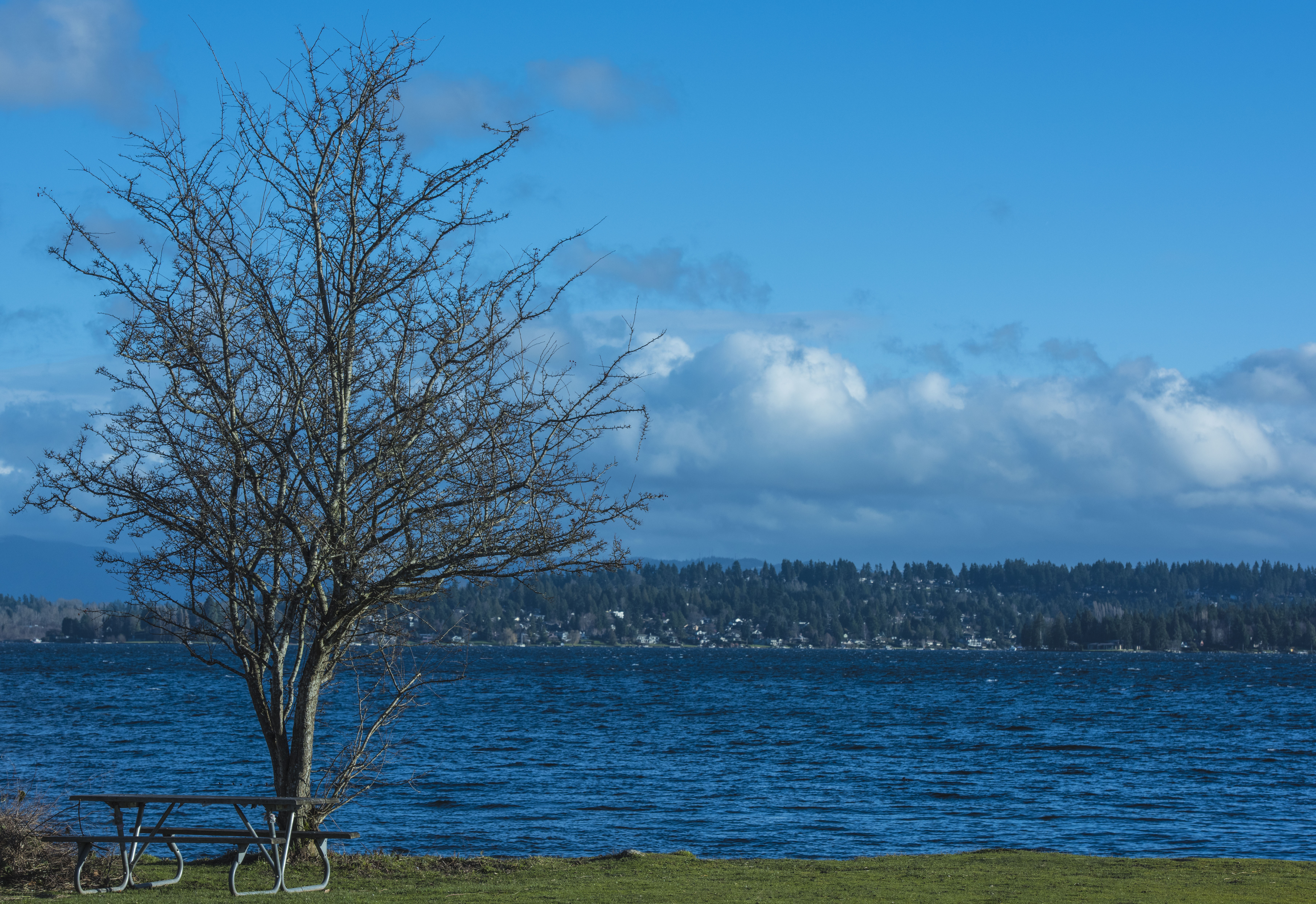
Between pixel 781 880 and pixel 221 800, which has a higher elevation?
pixel 221 800

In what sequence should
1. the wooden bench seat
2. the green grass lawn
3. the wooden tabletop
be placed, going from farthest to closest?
the green grass lawn, the wooden tabletop, the wooden bench seat

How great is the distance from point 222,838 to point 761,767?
92.1ft

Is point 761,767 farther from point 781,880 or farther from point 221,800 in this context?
point 221,800

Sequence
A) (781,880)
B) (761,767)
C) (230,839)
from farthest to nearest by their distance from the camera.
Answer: (761,767) < (781,880) < (230,839)

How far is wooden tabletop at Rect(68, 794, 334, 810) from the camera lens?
445 inches

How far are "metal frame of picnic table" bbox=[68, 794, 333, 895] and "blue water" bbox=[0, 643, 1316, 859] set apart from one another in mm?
10664

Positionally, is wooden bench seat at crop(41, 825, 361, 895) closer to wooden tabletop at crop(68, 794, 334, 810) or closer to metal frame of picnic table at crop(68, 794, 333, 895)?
metal frame of picnic table at crop(68, 794, 333, 895)

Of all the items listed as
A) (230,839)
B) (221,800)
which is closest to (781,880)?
(230,839)

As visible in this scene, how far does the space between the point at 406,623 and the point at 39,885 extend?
442cm

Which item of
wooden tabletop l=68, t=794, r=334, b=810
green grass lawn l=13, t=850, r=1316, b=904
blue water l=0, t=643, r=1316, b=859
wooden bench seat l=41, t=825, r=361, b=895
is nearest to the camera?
wooden bench seat l=41, t=825, r=361, b=895

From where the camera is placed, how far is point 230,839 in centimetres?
1128

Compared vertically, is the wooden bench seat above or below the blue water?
above

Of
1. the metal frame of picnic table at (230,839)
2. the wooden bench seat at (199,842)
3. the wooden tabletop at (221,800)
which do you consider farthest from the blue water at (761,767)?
the wooden bench seat at (199,842)

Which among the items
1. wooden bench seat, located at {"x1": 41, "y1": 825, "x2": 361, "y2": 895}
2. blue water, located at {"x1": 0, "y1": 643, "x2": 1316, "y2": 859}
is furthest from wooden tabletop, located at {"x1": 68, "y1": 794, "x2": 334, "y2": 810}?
blue water, located at {"x1": 0, "y1": 643, "x2": 1316, "y2": 859}
